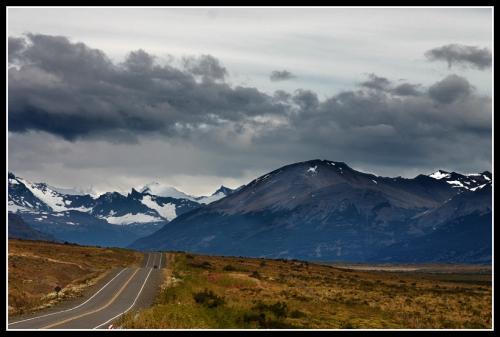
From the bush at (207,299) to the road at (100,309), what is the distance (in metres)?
5.26

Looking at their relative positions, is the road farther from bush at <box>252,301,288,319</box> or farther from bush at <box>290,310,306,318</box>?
bush at <box>290,310,306,318</box>

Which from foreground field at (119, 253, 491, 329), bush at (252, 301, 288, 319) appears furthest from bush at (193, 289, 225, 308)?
bush at (252, 301, 288, 319)

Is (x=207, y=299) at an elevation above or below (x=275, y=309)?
above

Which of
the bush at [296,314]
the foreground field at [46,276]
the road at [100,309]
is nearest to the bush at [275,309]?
the bush at [296,314]

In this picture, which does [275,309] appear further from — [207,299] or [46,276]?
[46,276]

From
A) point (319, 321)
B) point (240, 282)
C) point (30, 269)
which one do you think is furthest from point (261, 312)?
point (30, 269)

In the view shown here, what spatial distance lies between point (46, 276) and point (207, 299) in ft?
124

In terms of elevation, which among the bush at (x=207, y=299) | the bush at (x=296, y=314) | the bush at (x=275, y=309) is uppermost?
the bush at (x=207, y=299)

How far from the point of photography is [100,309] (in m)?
63.1

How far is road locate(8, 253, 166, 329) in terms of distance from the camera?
5062 cm

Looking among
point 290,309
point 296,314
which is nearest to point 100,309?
point 296,314

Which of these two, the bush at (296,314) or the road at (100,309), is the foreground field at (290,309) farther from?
the road at (100,309)

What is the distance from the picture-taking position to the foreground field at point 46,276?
74094 millimetres
